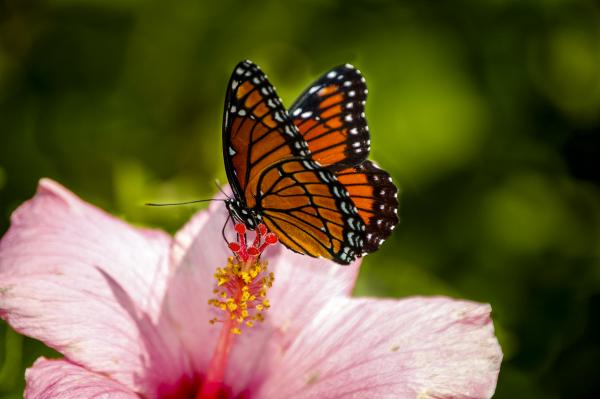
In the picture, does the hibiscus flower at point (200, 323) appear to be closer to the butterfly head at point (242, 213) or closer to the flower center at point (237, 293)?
the flower center at point (237, 293)

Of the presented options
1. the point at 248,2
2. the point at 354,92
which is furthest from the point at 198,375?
the point at 248,2

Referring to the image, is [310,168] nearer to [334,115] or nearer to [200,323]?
[334,115]

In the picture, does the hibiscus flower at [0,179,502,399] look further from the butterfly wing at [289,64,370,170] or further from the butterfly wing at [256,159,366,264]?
the butterfly wing at [289,64,370,170]

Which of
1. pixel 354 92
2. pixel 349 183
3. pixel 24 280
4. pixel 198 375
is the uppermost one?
pixel 354 92

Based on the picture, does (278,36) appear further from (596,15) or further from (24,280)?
(24,280)

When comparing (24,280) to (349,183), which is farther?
(349,183)

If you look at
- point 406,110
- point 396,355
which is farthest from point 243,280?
point 406,110

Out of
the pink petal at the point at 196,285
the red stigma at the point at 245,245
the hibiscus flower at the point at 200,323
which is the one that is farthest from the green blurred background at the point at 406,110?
the red stigma at the point at 245,245
